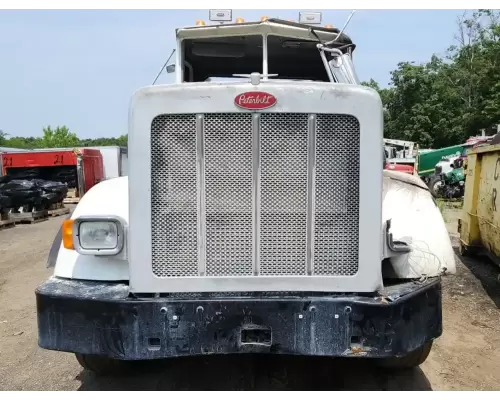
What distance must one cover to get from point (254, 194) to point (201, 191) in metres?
0.29

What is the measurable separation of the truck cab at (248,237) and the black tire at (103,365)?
2.34ft

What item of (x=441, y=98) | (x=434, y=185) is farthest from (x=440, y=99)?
(x=434, y=185)

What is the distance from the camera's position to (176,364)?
401cm

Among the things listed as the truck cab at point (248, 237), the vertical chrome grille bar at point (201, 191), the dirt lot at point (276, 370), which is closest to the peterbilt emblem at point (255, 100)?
the truck cab at point (248, 237)

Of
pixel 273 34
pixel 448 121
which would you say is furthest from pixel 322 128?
pixel 448 121

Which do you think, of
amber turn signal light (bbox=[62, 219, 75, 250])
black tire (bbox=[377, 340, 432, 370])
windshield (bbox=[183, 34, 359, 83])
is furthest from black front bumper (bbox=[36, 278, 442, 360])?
windshield (bbox=[183, 34, 359, 83])

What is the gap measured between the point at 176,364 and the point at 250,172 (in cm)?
194

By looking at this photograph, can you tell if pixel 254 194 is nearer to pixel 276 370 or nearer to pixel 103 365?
pixel 276 370

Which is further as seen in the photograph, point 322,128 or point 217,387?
point 217,387

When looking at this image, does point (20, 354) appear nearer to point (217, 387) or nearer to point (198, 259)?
point (217, 387)

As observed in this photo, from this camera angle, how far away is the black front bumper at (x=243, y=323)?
2777mm

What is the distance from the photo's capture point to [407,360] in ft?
11.7

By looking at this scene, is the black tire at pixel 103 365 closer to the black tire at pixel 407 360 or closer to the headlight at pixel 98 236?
the headlight at pixel 98 236

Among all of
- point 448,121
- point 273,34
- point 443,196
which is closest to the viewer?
point 273,34
